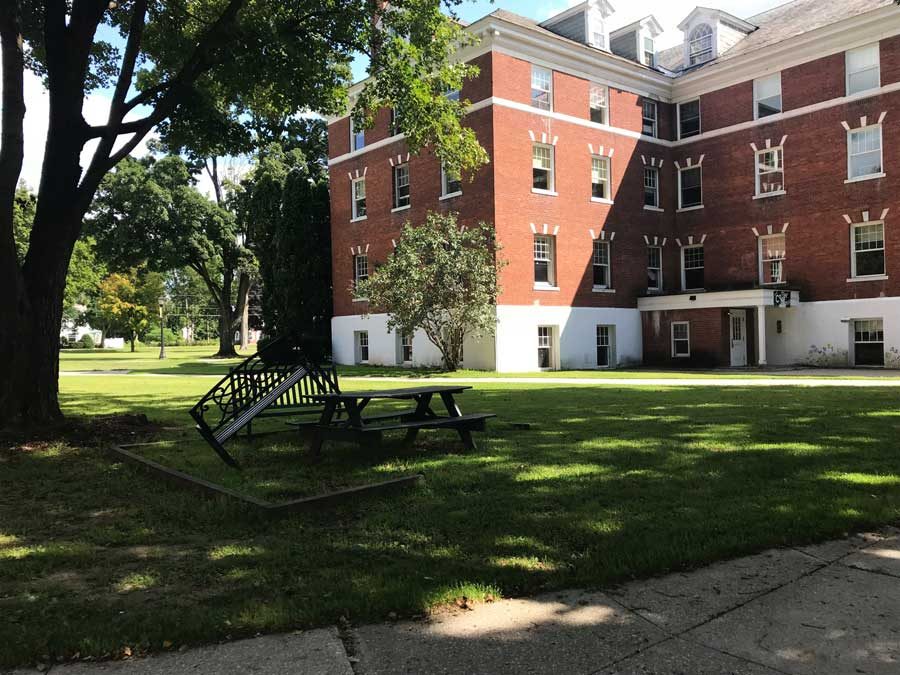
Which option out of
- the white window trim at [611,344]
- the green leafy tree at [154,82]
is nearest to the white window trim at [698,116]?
the white window trim at [611,344]

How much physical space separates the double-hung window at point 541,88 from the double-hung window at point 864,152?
11149 mm

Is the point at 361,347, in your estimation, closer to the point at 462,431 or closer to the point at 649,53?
the point at 649,53

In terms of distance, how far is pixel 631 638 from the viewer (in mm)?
3229

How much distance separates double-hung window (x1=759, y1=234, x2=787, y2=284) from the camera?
91.4 ft

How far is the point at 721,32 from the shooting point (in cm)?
3089

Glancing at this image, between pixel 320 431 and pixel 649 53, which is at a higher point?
pixel 649 53

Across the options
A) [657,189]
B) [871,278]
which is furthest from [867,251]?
[657,189]

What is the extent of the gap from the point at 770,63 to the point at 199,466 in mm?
28319

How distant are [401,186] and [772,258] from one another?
1559 centimetres

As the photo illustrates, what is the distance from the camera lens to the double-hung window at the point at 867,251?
2531 centimetres

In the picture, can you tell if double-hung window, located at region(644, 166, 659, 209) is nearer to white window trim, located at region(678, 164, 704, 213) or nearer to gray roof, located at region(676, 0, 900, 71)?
white window trim, located at region(678, 164, 704, 213)

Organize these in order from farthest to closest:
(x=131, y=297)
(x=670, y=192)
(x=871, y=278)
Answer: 1. (x=131, y=297)
2. (x=670, y=192)
3. (x=871, y=278)

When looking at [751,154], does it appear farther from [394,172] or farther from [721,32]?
[394,172]

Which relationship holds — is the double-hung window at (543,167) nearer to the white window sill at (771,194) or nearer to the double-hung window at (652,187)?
the double-hung window at (652,187)
